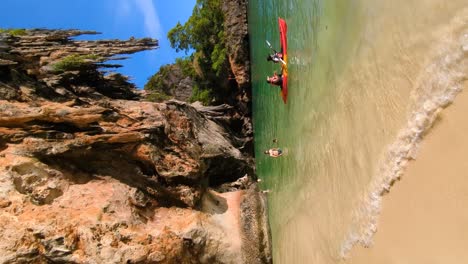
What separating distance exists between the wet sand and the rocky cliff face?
7.55 meters

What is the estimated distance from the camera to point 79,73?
19.3 m

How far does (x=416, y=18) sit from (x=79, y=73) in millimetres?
16358

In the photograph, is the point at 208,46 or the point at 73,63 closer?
the point at 73,63

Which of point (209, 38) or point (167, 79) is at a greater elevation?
point (209, 38)

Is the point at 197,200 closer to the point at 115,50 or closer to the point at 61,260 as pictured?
the point at 61,260

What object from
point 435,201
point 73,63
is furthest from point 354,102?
point 73,63

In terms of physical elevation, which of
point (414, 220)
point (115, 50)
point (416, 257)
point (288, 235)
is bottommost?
point (288, 235)

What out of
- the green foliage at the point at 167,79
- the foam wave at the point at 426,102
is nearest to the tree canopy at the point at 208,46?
the green foliage at the point at 167,79

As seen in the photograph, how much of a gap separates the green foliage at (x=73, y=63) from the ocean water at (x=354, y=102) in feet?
31.2

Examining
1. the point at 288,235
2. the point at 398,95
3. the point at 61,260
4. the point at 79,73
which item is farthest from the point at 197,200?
the point at 398,95

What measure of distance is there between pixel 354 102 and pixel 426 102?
227cm

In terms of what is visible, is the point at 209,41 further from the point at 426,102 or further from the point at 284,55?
the point at 426,102

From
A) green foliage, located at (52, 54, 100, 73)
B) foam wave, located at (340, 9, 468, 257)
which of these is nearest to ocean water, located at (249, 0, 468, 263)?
foam wave, located at (340, 9, 468, 257)

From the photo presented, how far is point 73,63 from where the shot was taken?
61.8ft
